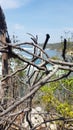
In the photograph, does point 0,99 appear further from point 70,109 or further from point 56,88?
point 56,88

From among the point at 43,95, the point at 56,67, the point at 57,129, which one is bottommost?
the point at 57,129

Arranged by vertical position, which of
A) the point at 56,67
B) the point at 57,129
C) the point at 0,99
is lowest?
the point at 57,129

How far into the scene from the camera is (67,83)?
553cm

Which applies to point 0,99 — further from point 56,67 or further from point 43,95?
point 43,95

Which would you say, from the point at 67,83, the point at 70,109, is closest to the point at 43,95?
the point at 70,109

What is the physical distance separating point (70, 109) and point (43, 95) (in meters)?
0.47

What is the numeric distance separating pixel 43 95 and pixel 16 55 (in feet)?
13.3

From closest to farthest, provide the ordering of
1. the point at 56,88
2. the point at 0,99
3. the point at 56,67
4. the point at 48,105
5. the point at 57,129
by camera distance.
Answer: the point at 56,67, the point at 0,99, the point at 57,129, the point at 48,105, the point at 56,88

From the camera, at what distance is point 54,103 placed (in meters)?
4.77

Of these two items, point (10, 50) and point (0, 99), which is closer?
point (10, 50)

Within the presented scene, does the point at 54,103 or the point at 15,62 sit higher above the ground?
the point at 15,62

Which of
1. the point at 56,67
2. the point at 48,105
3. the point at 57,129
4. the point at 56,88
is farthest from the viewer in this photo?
the point at 56,88

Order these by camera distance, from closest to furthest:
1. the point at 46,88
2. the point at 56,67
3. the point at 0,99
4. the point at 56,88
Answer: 1. the point at 56,67
2. the point at 0,99
3. the point at 46,88
4. the point at 56,88

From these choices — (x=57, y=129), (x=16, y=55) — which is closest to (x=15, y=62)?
(x=57, y=129)
